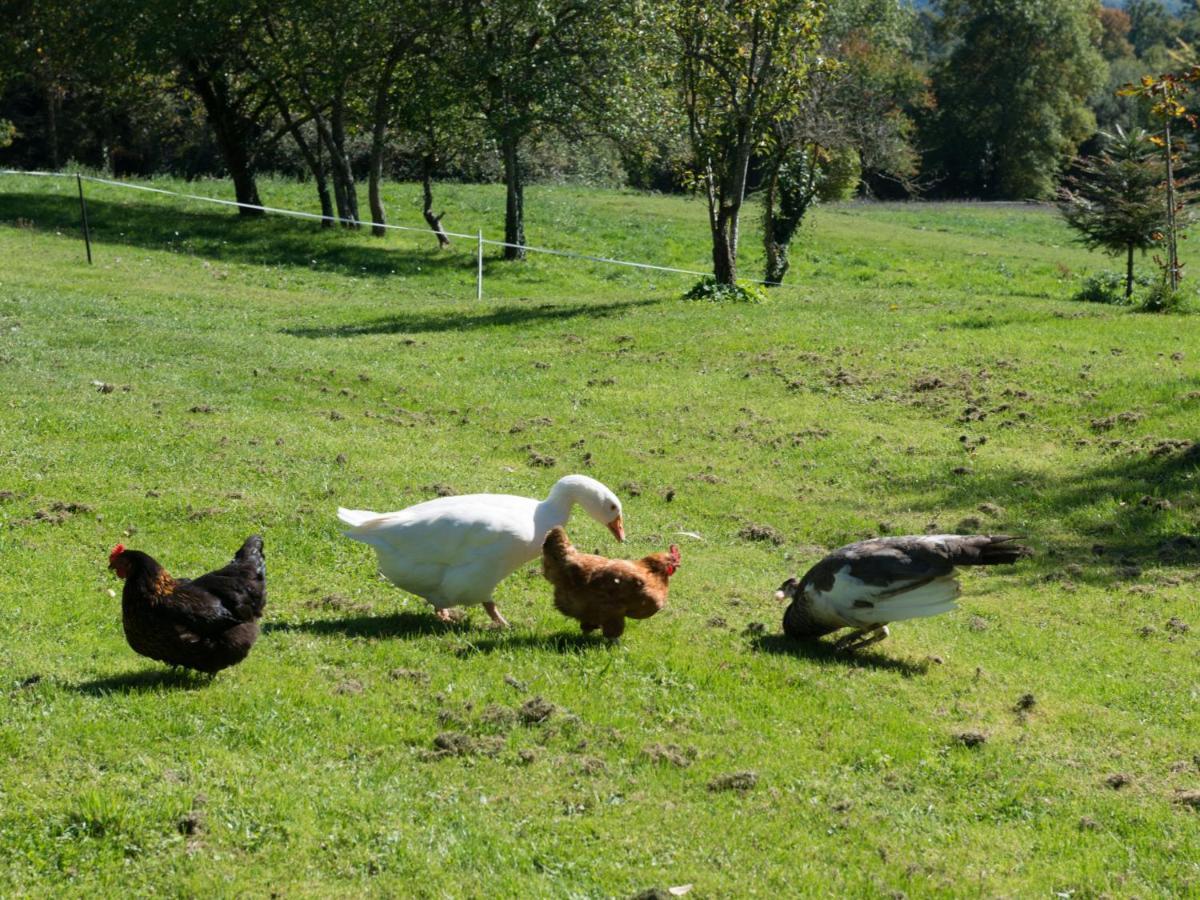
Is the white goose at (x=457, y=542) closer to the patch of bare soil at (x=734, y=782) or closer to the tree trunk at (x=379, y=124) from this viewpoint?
the patch of bare soil at (x=734, y=782)

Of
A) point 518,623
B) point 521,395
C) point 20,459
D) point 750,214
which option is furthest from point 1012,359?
point 750,214

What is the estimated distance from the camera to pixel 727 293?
2802 centimetres

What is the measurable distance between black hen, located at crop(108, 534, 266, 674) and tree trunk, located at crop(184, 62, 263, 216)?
32.2 m

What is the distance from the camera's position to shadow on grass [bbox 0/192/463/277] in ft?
112

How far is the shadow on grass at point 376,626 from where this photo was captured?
9.52 metres

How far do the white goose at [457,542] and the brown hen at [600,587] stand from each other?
26 centimetres

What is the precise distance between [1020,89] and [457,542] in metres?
78.6

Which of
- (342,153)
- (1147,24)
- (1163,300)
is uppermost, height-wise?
(1147,24)

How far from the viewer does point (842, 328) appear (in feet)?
77.7

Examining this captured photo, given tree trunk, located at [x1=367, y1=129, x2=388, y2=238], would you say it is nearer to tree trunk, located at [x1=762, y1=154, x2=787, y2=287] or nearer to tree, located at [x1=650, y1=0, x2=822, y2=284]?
tree trunk, located at [x1=762, y1=154, x2=787, y2=287]

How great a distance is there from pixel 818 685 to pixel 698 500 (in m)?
6.28

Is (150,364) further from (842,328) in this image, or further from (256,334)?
(842,328)

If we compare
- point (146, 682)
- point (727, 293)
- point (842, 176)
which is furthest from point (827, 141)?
point (146, 682)

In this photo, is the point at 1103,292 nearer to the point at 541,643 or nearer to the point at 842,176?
the point at 842,176
